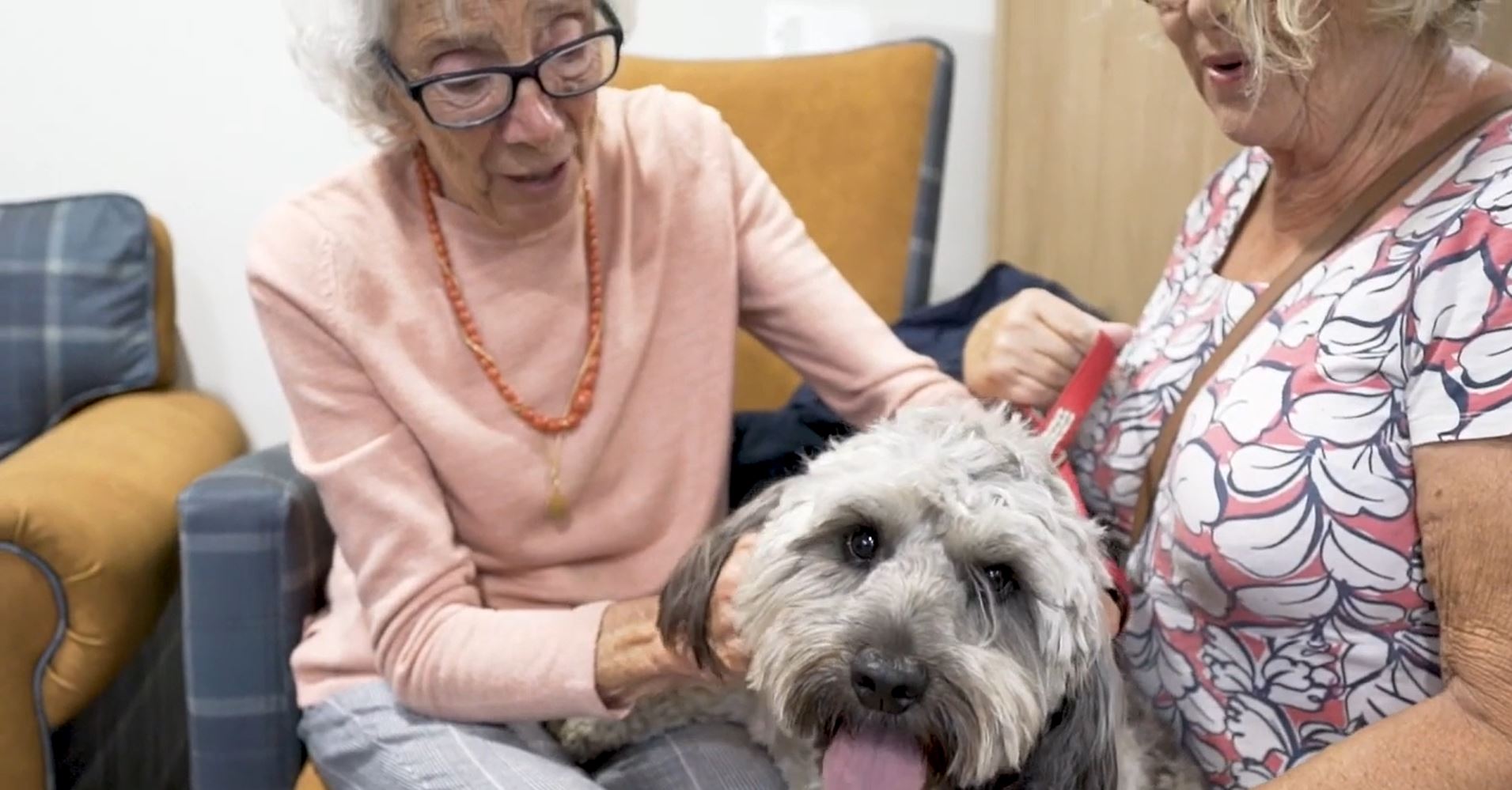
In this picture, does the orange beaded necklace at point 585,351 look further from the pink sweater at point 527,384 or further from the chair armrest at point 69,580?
the chair armrest at point 69,580

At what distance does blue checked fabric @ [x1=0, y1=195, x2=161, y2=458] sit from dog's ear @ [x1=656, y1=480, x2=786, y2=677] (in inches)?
57.3

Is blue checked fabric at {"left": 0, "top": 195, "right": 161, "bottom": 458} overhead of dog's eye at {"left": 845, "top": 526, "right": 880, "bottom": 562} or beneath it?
beneath

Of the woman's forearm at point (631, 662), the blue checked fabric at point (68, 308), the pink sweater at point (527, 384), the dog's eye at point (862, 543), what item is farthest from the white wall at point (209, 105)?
the dog's eye at point (862, 543)

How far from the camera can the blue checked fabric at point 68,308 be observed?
2.13m

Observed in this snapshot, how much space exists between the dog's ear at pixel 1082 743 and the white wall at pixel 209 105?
152cm

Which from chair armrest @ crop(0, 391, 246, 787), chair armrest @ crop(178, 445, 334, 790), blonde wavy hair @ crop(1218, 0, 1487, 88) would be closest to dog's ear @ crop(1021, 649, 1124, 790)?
blonde wavy hair @ crop(1218, 0, 1487, 88)

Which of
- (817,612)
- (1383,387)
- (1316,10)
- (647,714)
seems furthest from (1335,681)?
(647,714)

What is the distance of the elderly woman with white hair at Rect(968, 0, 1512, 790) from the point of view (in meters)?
0.91

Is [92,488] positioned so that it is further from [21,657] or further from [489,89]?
[489,89]

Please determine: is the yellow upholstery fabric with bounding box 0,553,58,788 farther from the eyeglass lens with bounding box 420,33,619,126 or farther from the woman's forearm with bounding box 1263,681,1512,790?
the woman's forearm with bounding box 1263,681,1512,790

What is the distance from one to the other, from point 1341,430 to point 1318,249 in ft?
0.66

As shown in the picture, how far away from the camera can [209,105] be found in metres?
2.32

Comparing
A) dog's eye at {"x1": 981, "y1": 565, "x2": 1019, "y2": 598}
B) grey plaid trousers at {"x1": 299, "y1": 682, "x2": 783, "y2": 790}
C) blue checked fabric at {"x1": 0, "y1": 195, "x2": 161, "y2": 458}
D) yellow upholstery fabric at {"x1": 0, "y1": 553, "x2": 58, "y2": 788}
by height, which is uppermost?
dog's eye at {"x1": 981, "y1": 565, "x2": 1019, "y2": 598}

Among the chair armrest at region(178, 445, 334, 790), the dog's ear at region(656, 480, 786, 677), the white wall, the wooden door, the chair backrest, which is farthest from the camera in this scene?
the white wall
